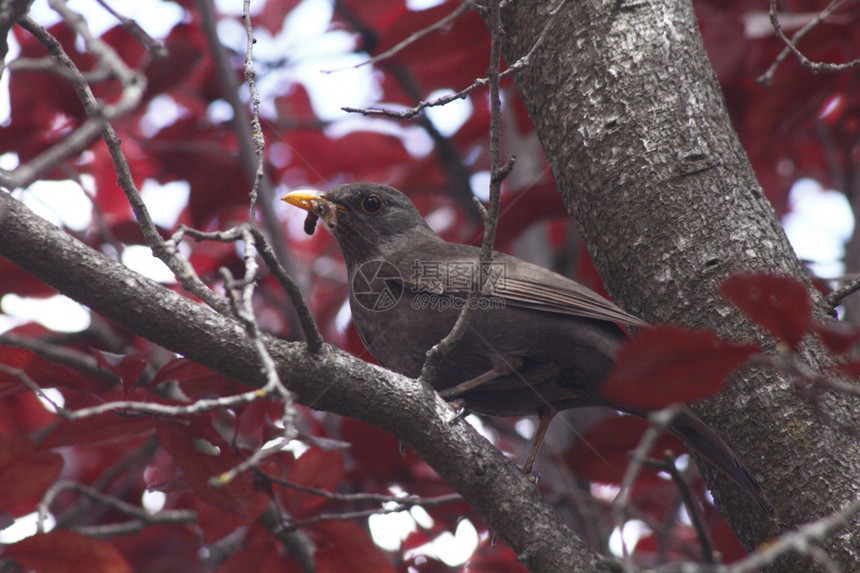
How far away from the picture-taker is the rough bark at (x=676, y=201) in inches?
112

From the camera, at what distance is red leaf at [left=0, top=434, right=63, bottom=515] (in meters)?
2.71

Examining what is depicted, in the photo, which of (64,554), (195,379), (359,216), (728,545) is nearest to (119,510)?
(195,379)

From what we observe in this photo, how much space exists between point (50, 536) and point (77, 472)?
2489 mm

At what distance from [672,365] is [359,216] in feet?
11.1

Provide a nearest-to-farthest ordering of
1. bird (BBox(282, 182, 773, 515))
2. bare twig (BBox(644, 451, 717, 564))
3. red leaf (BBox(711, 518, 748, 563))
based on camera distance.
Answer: bare twig (BBox(644, 451, 717, 564)), red leaf (BBox(711, 518, 748, 563)), bird (BBox(282, 182, 773, 515))

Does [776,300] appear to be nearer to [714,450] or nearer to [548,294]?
[714,450]

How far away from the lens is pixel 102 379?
3.93 meters

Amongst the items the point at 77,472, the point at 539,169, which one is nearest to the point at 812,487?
the point at 539,169

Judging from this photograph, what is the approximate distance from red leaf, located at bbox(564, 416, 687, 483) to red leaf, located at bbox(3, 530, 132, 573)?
1975 mm

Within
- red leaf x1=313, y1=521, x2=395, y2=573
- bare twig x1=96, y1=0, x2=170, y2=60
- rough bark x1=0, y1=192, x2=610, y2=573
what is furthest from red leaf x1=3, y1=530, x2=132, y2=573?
bare twig x1=96, y1=0, x2=170, y2=60

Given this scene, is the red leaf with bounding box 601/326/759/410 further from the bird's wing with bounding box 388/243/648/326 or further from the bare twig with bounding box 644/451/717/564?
the bird's wing with bounding box 388/243/648/326

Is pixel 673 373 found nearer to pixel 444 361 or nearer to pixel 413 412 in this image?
pixel 413 412

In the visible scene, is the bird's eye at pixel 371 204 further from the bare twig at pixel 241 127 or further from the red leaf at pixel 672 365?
the red leaf at pixel 672 365

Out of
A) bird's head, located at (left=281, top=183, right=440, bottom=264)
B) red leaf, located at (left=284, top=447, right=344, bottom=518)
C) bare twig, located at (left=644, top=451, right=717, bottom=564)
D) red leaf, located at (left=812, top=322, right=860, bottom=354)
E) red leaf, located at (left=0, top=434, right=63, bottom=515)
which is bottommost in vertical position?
bare twig, located at (left=644, top=451, right=717, bottom=564)
